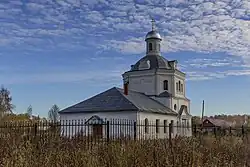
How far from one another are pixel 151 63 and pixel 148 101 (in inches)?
322

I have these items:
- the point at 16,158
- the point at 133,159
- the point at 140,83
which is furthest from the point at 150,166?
the point at 140,83

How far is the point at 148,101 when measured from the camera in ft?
128

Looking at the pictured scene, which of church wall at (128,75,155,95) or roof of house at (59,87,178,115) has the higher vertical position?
church wall at (128,75,155,95)

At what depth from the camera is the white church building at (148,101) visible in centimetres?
3245

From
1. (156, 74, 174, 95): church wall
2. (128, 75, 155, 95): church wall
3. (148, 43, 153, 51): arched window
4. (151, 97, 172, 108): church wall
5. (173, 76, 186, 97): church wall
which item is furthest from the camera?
(148, 43, 153, 51): arched window

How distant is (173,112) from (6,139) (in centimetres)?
3129

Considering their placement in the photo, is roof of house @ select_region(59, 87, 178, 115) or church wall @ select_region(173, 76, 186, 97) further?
church wall @ select_region(173, 76, 186, 97)

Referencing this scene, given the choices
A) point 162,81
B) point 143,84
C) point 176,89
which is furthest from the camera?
point 176,89

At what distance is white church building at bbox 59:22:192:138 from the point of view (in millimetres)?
32450

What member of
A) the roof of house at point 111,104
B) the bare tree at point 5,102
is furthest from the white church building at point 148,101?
the bare tree at point 5,102

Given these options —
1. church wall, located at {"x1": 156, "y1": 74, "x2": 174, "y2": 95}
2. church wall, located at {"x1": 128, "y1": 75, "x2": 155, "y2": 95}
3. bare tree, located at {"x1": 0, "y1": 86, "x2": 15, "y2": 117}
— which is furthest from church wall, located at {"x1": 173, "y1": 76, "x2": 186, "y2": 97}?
bare tree, located at {"x1": 0, "y1": 86, "x2": 15, "y2": 117}

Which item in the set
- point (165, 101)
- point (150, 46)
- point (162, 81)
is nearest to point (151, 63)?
point (162, 81)

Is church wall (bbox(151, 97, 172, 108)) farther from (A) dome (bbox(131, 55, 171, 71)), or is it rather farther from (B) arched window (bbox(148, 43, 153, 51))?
(B) arched window (bbox(148, 43, 153, 51))

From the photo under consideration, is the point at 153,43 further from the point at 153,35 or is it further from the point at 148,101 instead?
the point at 148,101
